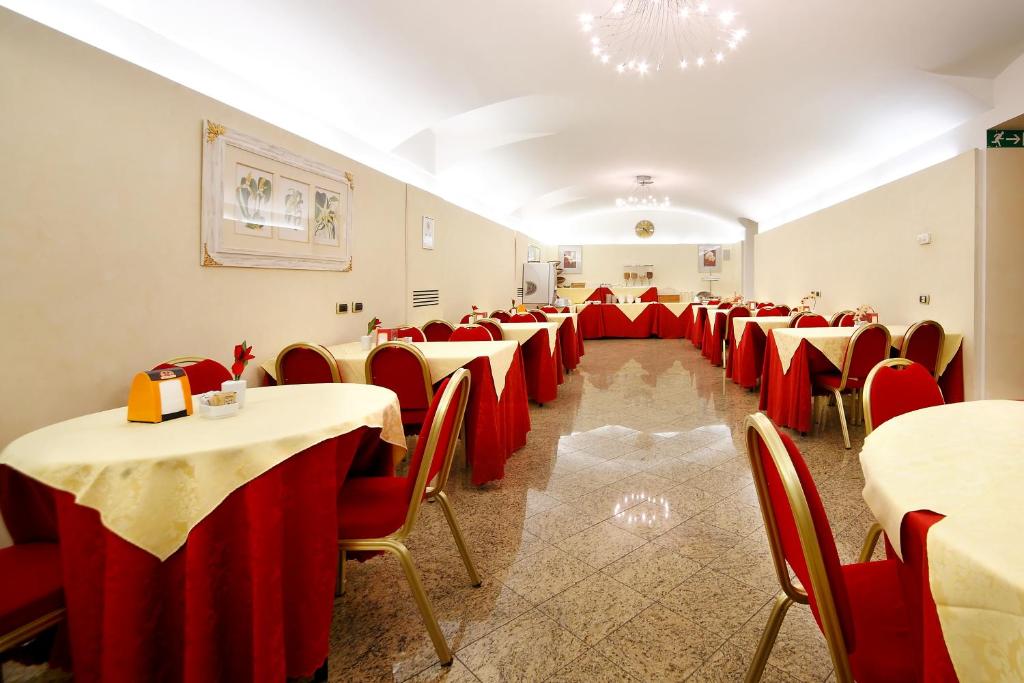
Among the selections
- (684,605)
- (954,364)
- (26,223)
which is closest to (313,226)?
(26,223)

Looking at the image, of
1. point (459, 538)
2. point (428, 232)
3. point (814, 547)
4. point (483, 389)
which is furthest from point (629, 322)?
point (814, 547)

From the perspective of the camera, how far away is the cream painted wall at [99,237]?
2207 millimetres

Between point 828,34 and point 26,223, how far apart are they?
5.41 meters

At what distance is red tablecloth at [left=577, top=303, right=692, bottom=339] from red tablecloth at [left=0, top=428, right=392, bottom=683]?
1038cm

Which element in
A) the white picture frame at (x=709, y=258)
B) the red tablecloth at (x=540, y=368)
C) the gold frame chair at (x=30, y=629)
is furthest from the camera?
the white picture frame at (x=709, y=258)

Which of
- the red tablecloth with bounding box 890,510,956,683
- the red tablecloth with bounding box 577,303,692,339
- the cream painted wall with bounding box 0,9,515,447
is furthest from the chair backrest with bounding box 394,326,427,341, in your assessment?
the red tablecloth with bounding box 577,303,692,339

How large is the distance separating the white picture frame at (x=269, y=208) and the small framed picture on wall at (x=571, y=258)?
10711 millimetres

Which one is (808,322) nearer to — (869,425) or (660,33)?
(660,33)

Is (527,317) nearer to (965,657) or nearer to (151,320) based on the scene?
(151,320)

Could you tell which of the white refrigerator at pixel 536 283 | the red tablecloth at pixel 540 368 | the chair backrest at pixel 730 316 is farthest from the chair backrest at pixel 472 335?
the white refrigerator at pixel 536 283

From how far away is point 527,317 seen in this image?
620 cm

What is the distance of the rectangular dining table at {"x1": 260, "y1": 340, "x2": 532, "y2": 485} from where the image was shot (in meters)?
2.94
